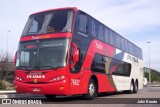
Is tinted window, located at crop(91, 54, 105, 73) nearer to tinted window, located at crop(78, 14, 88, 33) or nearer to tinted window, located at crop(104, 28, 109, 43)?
tinted window, located at crop(104, 28, 109, 43)

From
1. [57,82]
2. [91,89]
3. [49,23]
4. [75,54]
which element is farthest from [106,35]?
[57,82]

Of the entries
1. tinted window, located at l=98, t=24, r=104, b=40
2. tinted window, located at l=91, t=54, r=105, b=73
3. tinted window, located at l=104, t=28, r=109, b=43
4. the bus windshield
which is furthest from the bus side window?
tinted window, located at l=104, t=28, r=109, b=43

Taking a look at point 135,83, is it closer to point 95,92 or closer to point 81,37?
point 95,92

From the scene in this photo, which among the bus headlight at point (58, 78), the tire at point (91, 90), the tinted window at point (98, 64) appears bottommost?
the tire at point (91, 90)

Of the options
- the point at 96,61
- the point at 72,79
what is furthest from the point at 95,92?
the point at 72,79

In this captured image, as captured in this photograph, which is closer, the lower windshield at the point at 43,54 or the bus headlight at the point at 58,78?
the bus headlight at the point at 58,78

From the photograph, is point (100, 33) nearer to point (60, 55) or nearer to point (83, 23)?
point (83, 23)

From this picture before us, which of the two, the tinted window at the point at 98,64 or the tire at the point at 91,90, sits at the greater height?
the tinted window at the point at 98,64

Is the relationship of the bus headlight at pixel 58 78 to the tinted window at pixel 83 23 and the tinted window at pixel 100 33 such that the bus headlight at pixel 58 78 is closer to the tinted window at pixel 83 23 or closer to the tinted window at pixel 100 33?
the tinted window at pixel 83 23

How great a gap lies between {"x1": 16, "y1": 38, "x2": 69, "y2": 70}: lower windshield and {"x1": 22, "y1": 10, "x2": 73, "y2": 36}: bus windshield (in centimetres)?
58

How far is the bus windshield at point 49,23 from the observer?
14594 millimetres

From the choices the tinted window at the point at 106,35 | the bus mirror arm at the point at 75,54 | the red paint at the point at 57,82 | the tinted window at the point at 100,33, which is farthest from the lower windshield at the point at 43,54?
the tinted window at the point at 106,35

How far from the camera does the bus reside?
13836mm

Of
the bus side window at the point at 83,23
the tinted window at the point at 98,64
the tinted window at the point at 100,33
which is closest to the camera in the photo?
the bus side window at the point at 83,23
